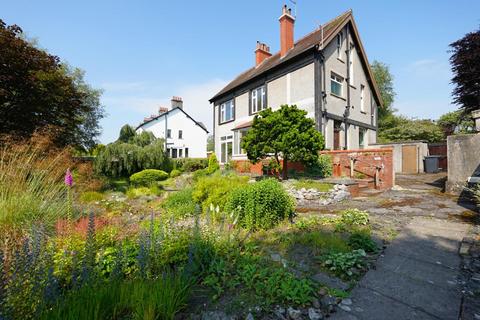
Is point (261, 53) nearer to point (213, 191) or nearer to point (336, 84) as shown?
point (336, 84)

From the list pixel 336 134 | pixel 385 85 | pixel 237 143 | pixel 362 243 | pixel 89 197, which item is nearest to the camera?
pixel 362 243

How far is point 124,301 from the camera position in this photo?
1.92 m

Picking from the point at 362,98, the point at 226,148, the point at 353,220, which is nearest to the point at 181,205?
the point at 353,220

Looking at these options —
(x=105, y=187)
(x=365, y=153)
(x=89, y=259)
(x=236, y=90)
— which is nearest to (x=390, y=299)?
(x=89, y=259)

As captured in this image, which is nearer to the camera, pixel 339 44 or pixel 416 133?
pixel 339 44

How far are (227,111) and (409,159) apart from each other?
14.0 meters

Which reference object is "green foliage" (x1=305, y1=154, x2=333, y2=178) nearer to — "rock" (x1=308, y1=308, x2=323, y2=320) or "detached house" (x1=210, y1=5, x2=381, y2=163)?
"detached house" (x1=210, y1=5, x2=381, y2=163)

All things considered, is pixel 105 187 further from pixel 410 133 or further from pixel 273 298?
pixel 410 133

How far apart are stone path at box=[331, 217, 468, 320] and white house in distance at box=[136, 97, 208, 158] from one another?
2886 cm

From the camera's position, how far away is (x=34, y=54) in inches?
359

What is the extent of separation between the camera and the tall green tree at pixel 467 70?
1627cm

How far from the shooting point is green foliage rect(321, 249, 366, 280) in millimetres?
2592

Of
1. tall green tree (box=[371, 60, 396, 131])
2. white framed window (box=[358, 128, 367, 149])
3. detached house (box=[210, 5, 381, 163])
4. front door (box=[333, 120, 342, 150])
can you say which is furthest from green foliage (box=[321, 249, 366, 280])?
tall green tree (box=[371, 60, 396, 131])

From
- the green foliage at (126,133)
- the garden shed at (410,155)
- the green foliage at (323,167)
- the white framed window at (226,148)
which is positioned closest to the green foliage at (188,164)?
the white framed window at (226,148)
